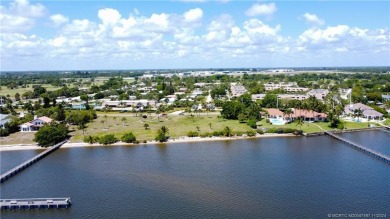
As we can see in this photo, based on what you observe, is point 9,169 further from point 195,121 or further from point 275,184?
point 195,121

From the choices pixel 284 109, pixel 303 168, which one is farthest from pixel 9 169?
pixel 284 109

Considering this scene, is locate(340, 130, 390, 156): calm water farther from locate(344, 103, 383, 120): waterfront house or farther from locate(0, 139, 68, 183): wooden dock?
locate(0, 139, 68, 183): wooden dock

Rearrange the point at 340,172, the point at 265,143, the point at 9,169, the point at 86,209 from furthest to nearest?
the point at 265,143
the point at 9,169
the point at 340,172
the point at 86,209

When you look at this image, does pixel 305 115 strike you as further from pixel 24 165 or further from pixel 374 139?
pixel 24 165

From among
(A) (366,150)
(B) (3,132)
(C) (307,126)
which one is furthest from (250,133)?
(B) (3,132)

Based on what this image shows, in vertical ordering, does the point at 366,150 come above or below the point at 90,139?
below

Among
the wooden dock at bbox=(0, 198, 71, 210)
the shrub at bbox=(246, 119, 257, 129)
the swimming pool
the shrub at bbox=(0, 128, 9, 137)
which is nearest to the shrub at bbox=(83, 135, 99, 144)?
the shrub at bbox=(0, 128, 9, 137)
